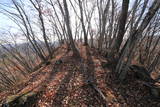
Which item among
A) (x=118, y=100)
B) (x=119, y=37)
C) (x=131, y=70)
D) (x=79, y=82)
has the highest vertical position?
(x=119, y=37)

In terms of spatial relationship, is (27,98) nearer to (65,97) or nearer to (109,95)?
(65,97)

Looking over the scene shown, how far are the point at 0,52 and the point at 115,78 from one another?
1996cm

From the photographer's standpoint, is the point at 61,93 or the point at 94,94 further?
the point at 61,93

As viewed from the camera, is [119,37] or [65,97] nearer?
[65,97]

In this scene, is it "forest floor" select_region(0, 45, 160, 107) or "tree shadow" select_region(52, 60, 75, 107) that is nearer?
"forest floor" select_region(0, 45, 160, 107)

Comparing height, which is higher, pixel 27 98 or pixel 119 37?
pixel 119 37

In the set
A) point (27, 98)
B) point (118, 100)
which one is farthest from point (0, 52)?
point (118, 100)

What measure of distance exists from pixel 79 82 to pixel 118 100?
192cm

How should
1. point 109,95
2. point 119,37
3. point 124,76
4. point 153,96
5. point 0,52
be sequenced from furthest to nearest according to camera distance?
1. point 0,52
2. point 119,37
3. point 124,76
4. point 109,95
5. point 153,96

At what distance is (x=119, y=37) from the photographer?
5734mm

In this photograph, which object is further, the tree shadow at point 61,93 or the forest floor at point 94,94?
the tree shadow at point 61,93

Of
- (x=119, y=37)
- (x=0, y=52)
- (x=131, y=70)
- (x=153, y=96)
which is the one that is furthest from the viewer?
(x=0, y=52)

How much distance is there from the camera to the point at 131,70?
207 inches

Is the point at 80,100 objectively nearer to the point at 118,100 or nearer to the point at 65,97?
the point at 65,97
